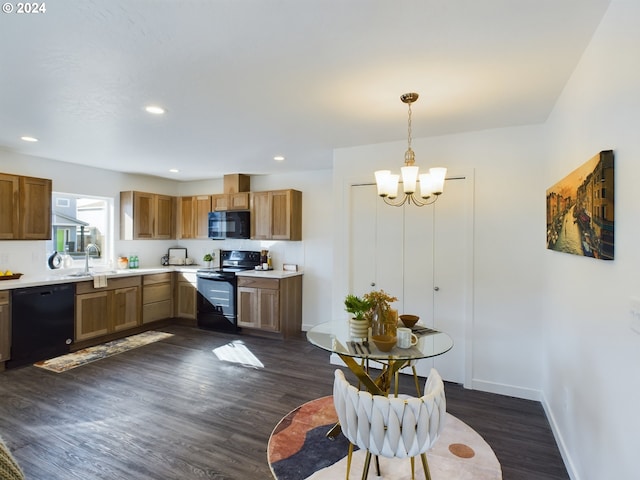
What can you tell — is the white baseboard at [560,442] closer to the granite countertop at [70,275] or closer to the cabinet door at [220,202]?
the granite countertop at [70,275]

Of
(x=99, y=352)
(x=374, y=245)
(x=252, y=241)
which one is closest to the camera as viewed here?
(x=374, y=245)

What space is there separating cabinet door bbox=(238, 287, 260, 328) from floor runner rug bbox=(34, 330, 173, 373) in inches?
44.8

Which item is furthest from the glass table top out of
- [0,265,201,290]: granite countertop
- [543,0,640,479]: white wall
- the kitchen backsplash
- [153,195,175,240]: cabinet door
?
[153,195,175,240]: cabinet door

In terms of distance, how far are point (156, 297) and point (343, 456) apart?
4237mm

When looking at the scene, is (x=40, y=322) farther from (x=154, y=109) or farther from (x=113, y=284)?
(x=154, y=109)

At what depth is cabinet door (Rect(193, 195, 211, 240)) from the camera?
570 cm

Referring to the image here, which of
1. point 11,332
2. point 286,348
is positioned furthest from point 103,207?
point 286,348

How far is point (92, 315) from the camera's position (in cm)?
434

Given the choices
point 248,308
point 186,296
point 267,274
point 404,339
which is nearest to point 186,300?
point 186,296

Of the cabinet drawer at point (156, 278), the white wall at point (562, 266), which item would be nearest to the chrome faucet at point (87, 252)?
the cabinet drawer at point (156, 278)

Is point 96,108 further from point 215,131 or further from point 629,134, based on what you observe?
point 629,134

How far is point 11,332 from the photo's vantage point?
354 centimetres

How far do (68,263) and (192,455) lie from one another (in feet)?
12.1

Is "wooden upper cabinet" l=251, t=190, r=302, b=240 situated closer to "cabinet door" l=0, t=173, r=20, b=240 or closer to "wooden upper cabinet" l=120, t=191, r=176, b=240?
"wooden upper cabinet" l=120, t=191, r=176, b=240
